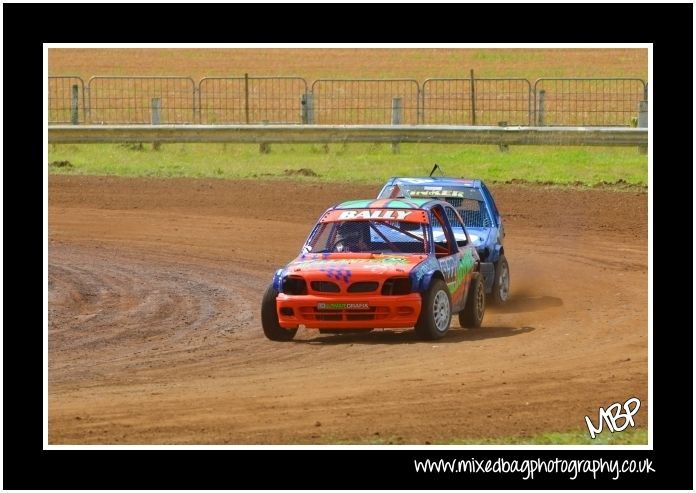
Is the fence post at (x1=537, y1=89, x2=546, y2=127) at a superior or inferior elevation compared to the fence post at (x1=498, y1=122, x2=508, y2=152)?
superior

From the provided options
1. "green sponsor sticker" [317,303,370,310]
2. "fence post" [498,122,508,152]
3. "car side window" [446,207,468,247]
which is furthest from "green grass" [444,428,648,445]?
"fence post" [498,122,508,152]

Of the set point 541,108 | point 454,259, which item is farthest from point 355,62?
point 454,259

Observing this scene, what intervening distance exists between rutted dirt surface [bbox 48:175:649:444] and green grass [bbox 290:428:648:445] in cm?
6

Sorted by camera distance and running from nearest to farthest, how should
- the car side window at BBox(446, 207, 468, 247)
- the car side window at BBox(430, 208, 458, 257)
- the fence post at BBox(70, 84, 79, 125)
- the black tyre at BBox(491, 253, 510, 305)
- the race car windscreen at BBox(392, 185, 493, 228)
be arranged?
the car side window at BBox(430, 208, 458, 257)
the car side window at BBox(446, 207, 468, 247)
the black tyre at BBox(491, 253, 510, 305)
the race car windscreen at BBox(392, 185, 493, 228)
the fence post at BBox(70, 84, 79, 125)

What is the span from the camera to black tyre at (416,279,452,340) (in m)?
13.8

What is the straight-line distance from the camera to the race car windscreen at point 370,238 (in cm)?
1494

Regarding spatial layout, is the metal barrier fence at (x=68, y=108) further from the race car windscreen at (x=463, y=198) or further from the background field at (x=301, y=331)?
the race car windscreen at (x=463, y=198)

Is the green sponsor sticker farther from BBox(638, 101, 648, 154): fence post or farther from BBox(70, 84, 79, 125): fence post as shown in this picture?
BBox(70, 84, 79, 125): fence post

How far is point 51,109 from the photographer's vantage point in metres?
35.7

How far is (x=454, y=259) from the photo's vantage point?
14.9m

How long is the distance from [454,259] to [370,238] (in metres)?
1.02

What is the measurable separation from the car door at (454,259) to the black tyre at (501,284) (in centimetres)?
92

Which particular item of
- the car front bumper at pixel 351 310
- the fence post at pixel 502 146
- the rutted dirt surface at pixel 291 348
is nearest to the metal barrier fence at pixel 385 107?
the fence post at pixel 502 146

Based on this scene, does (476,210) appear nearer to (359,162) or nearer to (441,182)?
(441,182)
